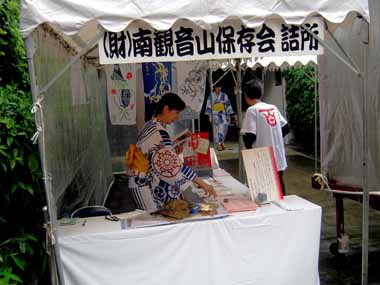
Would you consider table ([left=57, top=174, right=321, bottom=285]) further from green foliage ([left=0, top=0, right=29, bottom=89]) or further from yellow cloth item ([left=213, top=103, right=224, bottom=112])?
yellow cloth item ([left=213, top=103, right=224, bottom=112])

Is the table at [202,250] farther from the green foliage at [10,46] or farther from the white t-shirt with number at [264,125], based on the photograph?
the white t-shirt with number at [264,125]

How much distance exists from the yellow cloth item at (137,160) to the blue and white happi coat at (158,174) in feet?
0.10

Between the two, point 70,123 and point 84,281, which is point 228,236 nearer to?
point 84,281

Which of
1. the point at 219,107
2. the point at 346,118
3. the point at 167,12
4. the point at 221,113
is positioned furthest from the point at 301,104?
the point at 167,12

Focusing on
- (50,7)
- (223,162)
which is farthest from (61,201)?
(223,162)

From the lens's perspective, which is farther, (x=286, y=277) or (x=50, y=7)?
(x=286, y=277)

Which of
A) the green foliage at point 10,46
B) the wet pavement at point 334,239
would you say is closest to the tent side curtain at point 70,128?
the green foliage at point 10,46

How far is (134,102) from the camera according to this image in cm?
600

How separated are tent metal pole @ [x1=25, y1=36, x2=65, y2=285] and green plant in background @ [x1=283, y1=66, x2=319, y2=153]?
9.19 m

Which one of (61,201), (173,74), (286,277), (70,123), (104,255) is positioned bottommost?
(286,277)

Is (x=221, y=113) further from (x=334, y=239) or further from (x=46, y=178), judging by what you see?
(x=46, y=178)

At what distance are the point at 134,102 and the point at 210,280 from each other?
3.28 m

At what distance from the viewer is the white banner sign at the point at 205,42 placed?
2934 mm

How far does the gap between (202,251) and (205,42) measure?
1551mm
